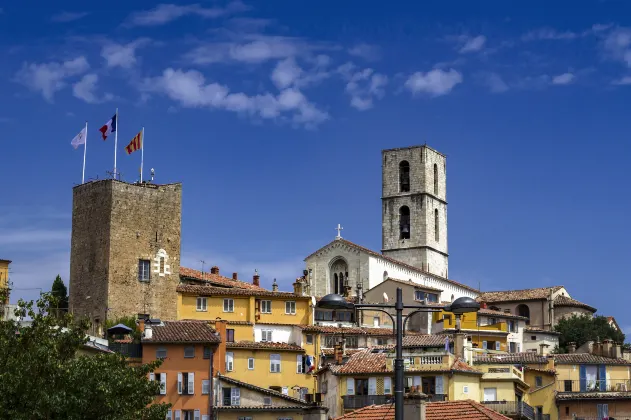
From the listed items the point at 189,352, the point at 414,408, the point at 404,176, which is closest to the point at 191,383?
the point at 189,352

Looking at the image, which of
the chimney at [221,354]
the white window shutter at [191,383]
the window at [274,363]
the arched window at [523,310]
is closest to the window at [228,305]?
the window at [274,363]

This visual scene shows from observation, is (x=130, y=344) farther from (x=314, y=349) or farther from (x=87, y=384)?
(x=87, y=384)

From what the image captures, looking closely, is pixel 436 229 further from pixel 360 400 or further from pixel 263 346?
pixel 360 400

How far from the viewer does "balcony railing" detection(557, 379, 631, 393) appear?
85250 millimetres

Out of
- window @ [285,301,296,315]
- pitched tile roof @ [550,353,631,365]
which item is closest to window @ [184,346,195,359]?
window @ [285,301,296,315]

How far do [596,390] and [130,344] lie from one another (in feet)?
98.6

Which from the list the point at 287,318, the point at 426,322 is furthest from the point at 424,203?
the point at 287,318

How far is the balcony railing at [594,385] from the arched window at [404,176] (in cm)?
5527

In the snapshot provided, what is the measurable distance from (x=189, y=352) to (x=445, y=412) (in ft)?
110

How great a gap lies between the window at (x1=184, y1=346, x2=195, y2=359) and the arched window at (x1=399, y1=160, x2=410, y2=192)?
64.4m

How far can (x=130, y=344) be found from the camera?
7875 centimetres

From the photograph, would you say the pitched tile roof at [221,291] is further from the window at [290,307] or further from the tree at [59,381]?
the tree at [59,381]

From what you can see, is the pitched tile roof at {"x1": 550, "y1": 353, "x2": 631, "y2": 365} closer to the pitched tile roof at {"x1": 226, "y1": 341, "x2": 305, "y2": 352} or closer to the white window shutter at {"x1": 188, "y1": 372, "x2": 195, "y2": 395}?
the pitched tile roof at {"x1": 226, "y1": 341, "x2": 305, "y2": 352}

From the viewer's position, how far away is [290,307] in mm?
93188
